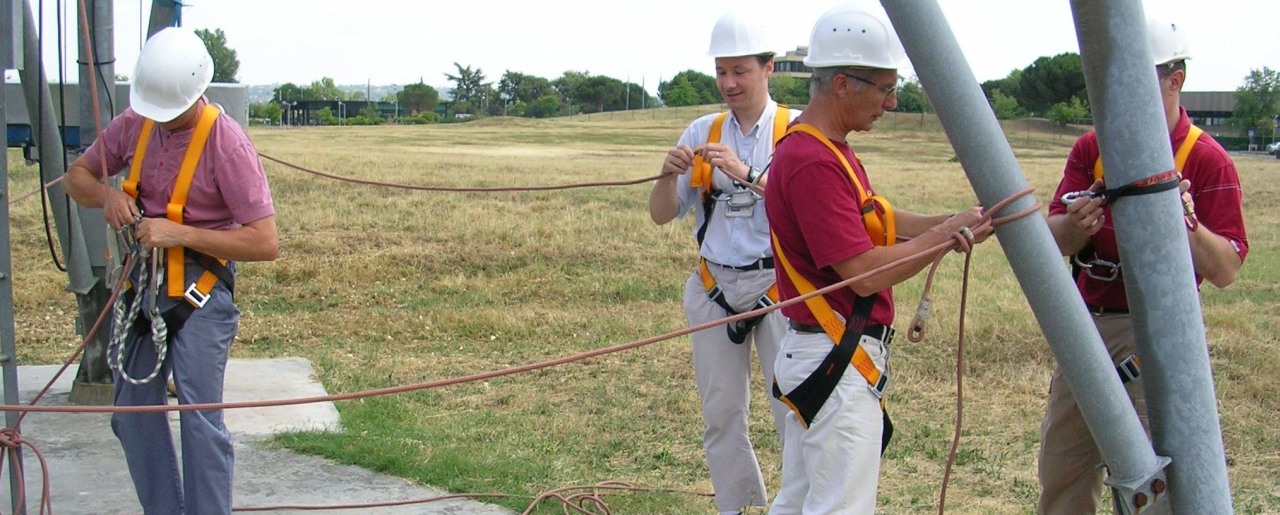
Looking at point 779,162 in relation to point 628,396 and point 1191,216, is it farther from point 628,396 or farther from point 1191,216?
point 628,396

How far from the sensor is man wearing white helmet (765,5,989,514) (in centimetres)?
348

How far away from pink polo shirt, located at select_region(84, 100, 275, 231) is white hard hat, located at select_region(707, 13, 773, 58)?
180 centimetres

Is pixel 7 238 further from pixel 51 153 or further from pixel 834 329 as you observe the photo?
pixel 834 329

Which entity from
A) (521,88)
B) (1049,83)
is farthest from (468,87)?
(1049,83)

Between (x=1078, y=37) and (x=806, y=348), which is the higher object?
(x=1078, y=37)

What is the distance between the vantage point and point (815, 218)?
347 cm

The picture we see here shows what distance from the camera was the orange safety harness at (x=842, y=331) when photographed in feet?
11.8

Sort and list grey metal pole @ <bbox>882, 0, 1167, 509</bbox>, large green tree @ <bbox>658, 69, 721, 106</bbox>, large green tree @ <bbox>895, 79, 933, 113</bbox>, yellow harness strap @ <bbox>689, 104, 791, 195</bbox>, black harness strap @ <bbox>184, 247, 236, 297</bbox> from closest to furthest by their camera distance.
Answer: grey metal pole @ <bbox>882, 0, 1167, 509</bbox> → black harness strap @ <bbox>184, 247, 236, 297</bbox> → yellow harness strap @ <bbox>689, 104, 791, 195</bbox> → large green tree @ <bbox>895, 79, 933, 113</bbox> → large green tree @ <bbox>658, 69, 721, 106</bbox>

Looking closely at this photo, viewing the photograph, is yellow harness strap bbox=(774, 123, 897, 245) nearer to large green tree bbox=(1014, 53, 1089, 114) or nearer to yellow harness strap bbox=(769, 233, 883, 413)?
yellow harness strap bbox=(769, 233, 883, 413)

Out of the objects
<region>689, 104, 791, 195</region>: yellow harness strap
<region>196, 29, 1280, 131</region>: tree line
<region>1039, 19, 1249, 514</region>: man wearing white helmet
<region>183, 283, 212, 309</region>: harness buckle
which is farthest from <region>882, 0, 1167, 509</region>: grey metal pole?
<region>196, 29, 1280, 131</region>: tree line

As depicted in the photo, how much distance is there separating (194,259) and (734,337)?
79.7 inches

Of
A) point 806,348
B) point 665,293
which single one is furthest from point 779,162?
point 665,293

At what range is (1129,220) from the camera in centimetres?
306

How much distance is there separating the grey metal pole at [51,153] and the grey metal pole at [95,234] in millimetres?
73
